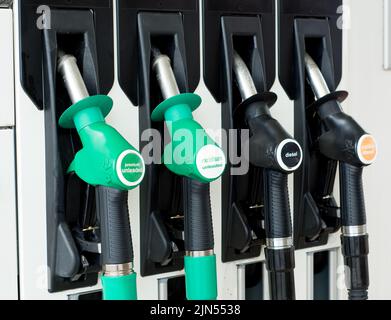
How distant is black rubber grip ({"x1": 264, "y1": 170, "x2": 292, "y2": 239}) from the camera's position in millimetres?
1110

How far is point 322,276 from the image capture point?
53.2 inches

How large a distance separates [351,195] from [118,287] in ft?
1.41

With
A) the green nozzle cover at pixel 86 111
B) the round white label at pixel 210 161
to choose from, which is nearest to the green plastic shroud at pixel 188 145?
the round white label at pixel 210 161

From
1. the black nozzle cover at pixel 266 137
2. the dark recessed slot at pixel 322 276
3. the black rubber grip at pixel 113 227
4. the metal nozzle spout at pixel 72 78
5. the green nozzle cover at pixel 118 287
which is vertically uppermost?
the metal nozzle spout at pixel 72 78

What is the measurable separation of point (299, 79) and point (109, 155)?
42 cm

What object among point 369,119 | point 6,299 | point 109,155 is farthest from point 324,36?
point 6,299

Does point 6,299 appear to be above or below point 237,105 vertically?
below

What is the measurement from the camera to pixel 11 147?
3.36 feet

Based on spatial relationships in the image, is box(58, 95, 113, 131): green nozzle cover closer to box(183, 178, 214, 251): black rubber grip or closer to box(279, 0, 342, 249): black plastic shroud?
box(183, 178, 214, 251): black rubber grip

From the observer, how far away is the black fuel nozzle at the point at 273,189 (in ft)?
3.59

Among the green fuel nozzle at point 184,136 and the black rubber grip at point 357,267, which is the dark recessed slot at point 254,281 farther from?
the green fuel nozzle at point 184,136

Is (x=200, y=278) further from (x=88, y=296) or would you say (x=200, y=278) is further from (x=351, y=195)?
(x=351, y=195)

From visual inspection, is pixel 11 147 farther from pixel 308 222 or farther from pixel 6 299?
pixel 308 222

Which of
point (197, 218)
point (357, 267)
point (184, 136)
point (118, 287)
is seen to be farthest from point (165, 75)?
point (357, 267)
